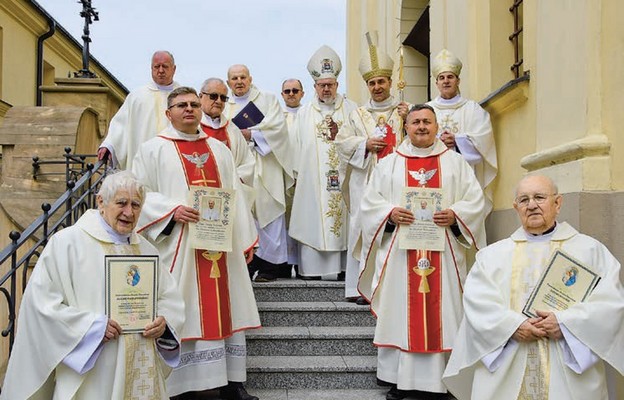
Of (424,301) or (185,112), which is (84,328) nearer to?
(185,112)

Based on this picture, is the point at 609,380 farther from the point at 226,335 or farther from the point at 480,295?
the point at 226,335

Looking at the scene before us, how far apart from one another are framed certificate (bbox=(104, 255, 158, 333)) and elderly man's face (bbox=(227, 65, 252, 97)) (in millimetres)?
4376

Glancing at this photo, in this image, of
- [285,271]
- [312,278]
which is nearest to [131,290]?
[312,278]

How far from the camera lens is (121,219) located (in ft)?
12.9

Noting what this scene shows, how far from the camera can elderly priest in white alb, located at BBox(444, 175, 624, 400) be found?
12.6 feet

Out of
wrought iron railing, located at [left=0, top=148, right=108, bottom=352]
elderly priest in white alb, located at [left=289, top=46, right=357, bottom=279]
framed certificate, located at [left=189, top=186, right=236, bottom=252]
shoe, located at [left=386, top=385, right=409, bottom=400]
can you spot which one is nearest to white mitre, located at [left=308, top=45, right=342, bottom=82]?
elderly priest in white alb, located at [left=289, top=46, right=357, bottom=279]

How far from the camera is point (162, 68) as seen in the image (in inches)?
279

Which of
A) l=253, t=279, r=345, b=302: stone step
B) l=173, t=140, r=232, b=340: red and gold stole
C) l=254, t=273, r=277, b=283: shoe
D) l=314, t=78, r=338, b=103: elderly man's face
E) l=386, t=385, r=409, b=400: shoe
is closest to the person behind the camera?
l=173, t=140, r=232, b=340: red and gold stole

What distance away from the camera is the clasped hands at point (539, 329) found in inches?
151

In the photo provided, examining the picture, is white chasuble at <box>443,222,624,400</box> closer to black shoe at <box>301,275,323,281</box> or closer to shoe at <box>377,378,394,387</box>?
shoe at <box>377,378,394,387</box>

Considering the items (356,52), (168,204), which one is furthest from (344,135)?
(356,52)

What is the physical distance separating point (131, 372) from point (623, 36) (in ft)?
11.7

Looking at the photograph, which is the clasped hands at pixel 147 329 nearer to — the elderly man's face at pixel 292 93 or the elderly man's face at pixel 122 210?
the elderly man's face at pixel 122 210

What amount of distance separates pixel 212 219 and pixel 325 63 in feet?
11.6
